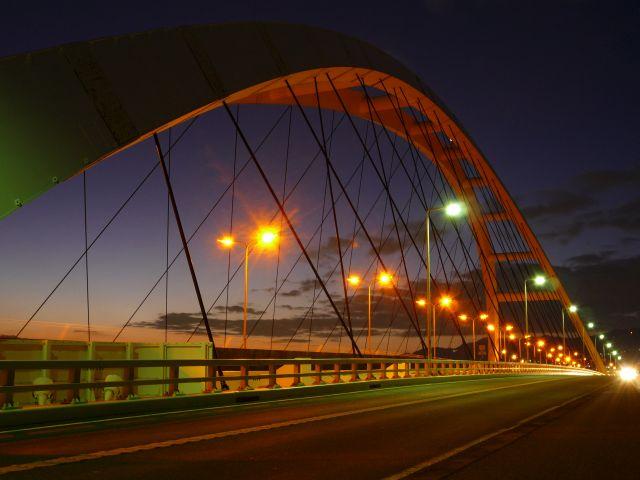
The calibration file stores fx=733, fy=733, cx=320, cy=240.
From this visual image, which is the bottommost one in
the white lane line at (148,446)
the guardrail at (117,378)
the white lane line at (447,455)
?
the white lane line at (447,455)

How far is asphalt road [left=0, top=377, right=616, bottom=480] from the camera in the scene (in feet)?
20.1

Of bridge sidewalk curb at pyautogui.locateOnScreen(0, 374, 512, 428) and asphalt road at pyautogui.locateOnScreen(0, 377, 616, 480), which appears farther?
bridge sidewalk curb at pyautogui.locateOnScreen(0, 374, 512, 428)

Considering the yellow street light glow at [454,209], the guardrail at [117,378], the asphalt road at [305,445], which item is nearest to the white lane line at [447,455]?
the asphalt road at [305,445]

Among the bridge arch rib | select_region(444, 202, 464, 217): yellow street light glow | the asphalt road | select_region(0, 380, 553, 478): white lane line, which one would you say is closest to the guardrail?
the asphalt road

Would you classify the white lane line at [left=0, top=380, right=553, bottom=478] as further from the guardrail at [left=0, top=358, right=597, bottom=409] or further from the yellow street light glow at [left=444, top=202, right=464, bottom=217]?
the yellow street light glow at [left=444, top=202, right=464, bottom=217]

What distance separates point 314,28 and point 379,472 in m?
22.3

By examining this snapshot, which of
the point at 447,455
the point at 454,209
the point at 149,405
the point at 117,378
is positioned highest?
the point at 454,209

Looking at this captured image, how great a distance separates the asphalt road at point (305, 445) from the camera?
20.1 feet

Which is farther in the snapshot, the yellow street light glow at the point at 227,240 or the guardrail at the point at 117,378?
the yellow street light glow at the point at 227,240

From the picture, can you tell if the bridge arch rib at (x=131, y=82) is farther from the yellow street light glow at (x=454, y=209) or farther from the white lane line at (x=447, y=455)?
the white lane line at (x=447, y=455)

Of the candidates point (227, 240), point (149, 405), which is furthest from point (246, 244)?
point (149, 405)

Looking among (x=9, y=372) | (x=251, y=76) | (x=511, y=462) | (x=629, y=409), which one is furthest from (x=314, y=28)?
(x=511, y=462)

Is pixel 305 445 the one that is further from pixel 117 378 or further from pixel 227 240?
pixel 227 240

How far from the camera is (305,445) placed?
25.7 ft
